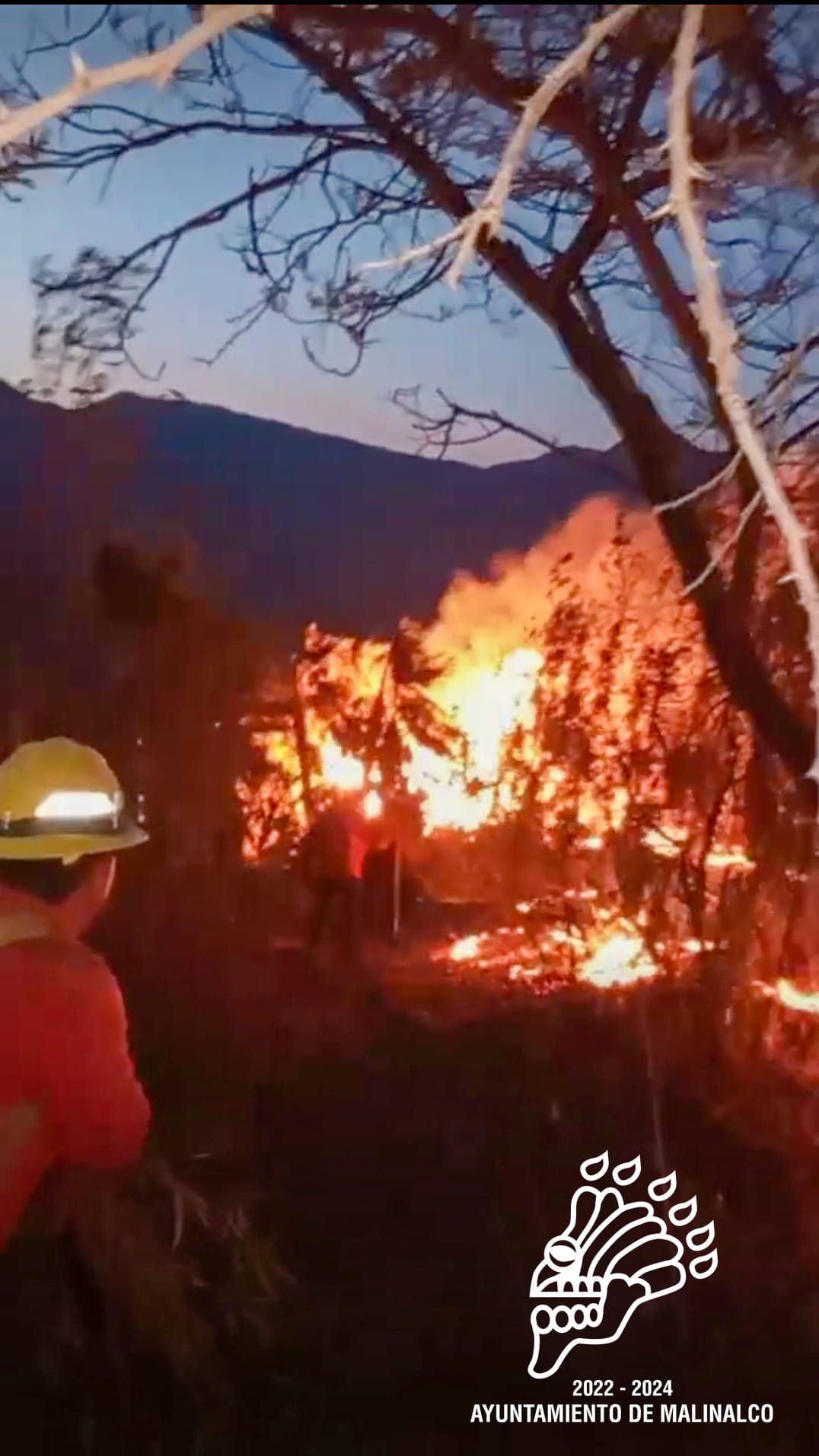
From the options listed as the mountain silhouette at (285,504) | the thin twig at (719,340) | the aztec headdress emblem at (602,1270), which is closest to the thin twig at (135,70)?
the thin twig at (719,340)

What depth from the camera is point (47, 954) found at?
1.40 meters

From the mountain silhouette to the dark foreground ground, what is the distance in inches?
13.4

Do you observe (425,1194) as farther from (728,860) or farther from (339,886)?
(728,860)

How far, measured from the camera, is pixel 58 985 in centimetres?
140

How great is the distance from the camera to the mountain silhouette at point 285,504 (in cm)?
145

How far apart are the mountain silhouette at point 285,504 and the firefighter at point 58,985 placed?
21cm

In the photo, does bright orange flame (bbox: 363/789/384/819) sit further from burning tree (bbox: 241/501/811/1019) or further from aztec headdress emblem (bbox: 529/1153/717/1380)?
aztec headdress emblem (bbox: 529/1153/717/1380)

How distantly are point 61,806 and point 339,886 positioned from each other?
276mm

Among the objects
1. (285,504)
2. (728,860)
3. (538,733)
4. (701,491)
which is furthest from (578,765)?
(285,504)

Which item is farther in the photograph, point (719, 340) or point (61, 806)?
point (61, 806)

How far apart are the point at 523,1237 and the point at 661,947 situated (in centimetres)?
30

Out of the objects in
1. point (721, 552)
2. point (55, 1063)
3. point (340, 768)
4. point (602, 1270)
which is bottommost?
point (602, 1270)

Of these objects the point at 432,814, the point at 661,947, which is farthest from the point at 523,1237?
the point at 432,814

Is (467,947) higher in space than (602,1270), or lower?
higher
